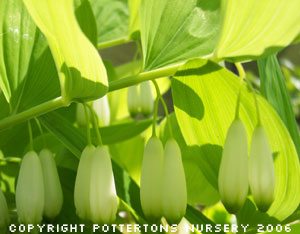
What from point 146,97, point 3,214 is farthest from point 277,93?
point 3,214

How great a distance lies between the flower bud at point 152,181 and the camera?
1.23ft

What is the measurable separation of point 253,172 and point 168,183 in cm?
7

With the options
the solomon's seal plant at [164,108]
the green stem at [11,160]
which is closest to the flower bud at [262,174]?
the solomon's seal plant at [164,108]

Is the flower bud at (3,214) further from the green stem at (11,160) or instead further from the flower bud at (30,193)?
the green stem at (11,160)

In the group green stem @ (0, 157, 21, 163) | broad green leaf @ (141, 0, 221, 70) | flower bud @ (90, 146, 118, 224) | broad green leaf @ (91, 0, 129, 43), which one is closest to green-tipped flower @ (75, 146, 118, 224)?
flower bud @ (90, 146, 118, 224)

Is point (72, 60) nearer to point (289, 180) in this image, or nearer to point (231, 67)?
point (289, 180)

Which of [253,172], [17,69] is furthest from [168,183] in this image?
[17,69]

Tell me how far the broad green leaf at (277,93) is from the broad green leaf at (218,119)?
0.23 feet

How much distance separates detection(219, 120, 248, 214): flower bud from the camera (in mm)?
348

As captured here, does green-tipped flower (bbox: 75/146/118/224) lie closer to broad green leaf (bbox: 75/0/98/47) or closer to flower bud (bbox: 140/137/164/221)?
flower bud (bbox: 140/137/164/221)

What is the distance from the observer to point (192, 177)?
624 mm

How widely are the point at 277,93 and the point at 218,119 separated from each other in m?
0.12

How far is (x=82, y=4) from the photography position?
1.49 feet

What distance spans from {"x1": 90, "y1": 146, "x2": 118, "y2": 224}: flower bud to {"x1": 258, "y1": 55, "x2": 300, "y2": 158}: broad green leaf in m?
0.21
